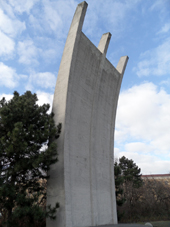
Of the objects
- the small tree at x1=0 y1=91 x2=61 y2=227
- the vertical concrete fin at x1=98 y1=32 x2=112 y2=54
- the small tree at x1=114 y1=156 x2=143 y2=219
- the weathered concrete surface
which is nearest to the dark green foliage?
the small tree at x1=114 y1=156 x2=143 y2=219

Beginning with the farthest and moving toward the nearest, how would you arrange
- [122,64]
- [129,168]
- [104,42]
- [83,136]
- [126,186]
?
[129,168] → [126,186] → [122,64] → [104,42] → [83,136]

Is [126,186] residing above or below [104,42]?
below

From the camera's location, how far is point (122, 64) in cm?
1855

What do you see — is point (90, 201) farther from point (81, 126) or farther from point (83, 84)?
point (83, 84)

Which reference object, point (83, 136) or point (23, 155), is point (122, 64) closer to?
point (83, 136)

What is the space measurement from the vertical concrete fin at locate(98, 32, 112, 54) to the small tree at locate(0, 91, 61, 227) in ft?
23.8

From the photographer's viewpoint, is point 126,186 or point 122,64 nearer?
point 122,64

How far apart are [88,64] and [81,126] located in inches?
162

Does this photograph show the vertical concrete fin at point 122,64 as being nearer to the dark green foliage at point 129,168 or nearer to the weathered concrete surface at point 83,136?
the weathered concrete surface at point 83,136

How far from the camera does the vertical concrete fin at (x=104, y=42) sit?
616 inches

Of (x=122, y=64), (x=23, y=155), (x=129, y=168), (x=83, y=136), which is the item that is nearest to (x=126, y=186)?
(x=129, y=168)

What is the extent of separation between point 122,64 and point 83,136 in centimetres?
848

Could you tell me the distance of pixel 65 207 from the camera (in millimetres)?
10211

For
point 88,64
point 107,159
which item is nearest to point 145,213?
point 107,159
